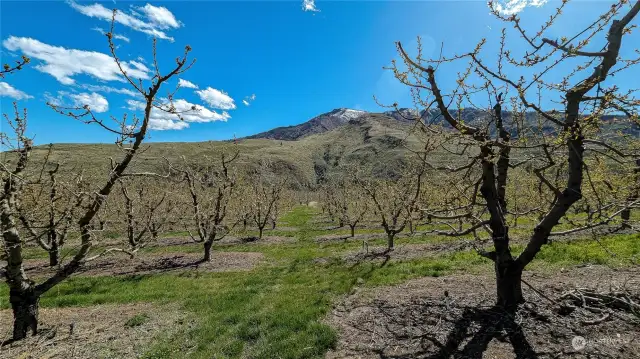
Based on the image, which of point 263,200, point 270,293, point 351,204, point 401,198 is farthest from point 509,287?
point 351,204

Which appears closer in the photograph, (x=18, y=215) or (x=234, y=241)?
(x=18, y=215)

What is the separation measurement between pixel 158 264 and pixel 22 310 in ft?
38.6

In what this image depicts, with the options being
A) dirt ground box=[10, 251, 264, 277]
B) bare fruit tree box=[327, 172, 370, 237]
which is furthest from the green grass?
bare fruit tree box=[327, 172, 370, 237]

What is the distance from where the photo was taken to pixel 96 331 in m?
9.84

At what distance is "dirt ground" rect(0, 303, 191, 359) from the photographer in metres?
8.42

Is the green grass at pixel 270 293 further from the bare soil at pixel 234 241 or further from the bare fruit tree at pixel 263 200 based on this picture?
the bare fruit tree at pixel 263 200

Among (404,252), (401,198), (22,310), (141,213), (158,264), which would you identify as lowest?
(158,264)

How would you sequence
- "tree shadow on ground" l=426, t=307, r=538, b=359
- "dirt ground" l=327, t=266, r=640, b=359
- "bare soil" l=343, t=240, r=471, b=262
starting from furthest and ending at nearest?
"bare soil" l=343, t=240, r=471, b=262
"tree shadow on ground" l=426, t=307, r=538, b=359
"dirt ground" l=327, t=266, r=640, b=359

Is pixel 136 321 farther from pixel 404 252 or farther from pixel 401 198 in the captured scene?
pixel 404 252

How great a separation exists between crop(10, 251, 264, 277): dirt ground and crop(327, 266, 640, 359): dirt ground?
11.2 metres

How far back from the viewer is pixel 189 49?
6625 mm

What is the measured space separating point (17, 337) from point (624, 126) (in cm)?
1496

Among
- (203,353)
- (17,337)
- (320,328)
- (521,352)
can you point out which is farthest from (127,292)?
(521,352)

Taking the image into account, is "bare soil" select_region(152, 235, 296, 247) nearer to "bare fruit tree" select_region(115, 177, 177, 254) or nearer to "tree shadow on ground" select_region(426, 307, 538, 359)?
"bare fruit tree" select_region(115, 177, 177, 254)
